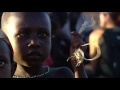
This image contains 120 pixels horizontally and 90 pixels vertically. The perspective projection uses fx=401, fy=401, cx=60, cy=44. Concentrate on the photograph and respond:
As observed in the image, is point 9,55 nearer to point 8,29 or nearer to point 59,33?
point 8,29

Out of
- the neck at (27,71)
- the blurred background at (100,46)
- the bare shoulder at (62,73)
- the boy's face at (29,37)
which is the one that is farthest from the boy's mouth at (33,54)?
the blurred background at (100,46)

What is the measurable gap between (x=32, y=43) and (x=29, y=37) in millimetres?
44

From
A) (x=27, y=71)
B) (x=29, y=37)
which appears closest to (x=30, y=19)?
(x=29, y=37)

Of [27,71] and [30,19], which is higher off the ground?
[30,19]

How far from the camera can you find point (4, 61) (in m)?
1.99

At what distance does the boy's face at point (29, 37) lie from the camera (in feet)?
7.64

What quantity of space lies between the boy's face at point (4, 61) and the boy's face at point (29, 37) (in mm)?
297

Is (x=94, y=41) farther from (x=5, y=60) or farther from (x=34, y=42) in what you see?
(x=5, y=60)

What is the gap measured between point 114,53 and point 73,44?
1389 mm

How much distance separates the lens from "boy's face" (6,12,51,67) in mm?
2327

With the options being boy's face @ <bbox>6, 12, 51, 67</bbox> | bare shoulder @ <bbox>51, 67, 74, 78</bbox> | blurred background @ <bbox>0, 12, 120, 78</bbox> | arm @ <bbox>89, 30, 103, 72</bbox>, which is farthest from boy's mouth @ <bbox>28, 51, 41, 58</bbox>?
arm @ <bbox>89, 30, 103, 72</bbox>

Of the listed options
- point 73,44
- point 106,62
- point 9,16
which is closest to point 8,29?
point 9,16
